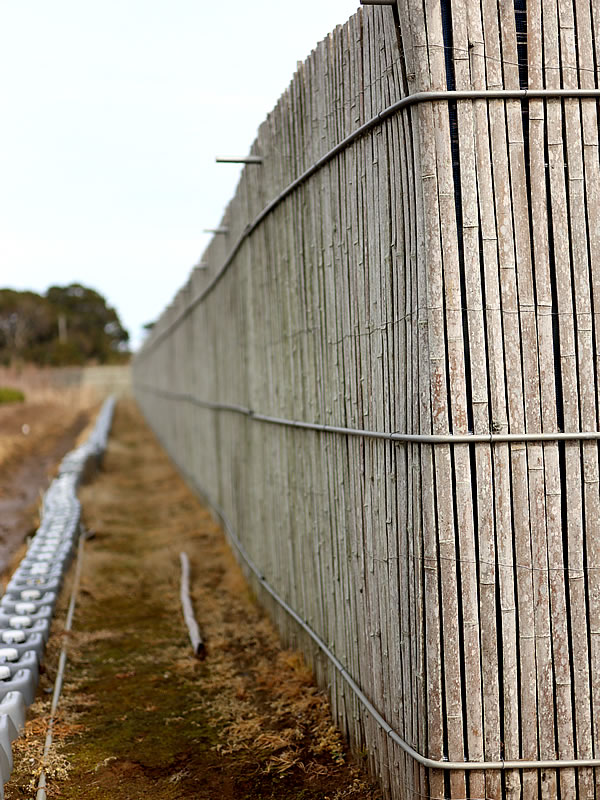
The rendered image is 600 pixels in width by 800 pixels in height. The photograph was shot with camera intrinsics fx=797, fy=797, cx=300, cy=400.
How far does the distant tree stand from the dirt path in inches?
1920

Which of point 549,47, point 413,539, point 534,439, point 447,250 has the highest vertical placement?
point 549,47

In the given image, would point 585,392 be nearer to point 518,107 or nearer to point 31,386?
point 518,107

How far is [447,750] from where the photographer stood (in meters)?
3.40

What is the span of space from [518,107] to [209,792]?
3.62 m

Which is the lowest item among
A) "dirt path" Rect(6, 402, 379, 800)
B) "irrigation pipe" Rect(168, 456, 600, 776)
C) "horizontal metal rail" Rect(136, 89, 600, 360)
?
"dirt path" Rect(6, 402, 379, 800)

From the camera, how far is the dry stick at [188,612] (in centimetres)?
617

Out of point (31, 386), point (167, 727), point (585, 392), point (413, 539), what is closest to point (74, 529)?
point (167, 727)

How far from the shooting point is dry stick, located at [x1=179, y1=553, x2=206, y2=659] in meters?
6.17

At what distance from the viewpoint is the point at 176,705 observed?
Answer: 5301 millimetres

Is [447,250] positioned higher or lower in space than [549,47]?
lower

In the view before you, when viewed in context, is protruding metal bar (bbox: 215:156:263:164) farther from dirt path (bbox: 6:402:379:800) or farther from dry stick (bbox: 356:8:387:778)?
dirt path (bbox: 6:402:379:800)

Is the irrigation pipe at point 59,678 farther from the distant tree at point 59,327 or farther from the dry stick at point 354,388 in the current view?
the distant tree at point 59,327

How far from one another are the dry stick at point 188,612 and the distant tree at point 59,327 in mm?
48067

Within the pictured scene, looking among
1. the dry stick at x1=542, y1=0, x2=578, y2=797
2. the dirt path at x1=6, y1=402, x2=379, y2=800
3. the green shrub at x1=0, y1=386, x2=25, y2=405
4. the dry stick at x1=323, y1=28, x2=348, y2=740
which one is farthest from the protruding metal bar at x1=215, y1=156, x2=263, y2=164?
the green shrub at x1=0, y1=386, x2=25, y2=405
